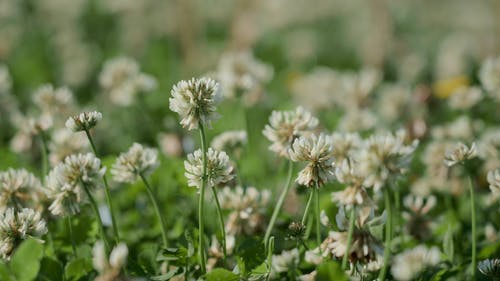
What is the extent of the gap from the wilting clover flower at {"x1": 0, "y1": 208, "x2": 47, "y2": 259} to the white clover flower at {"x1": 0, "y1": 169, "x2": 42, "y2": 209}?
0.52 ft

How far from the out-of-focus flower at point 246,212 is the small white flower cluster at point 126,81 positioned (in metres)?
0.83

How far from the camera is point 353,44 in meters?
4.94

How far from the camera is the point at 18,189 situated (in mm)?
1466

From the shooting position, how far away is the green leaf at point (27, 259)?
1.18 metres

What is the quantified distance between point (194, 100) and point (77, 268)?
0.45m

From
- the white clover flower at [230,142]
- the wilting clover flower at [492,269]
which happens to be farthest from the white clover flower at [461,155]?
the white clover flower at [230,142]

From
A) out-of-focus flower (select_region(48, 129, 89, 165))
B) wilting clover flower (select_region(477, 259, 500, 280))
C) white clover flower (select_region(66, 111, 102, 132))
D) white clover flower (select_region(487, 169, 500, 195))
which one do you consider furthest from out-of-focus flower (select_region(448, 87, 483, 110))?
white clover flower (select_region(66, 111, 102, 132))

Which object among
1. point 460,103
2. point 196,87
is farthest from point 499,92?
point 196,87

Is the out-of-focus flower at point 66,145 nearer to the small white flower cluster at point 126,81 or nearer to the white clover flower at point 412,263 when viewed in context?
the small white flower cluster at point 126,81

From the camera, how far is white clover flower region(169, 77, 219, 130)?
1246mm

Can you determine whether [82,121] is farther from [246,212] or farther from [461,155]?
[461,155]

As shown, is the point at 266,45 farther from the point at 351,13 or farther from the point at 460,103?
the point at 460,103

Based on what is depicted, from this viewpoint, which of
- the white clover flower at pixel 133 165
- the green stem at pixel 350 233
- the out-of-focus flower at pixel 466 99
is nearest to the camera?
the green stem at pixel 350 233

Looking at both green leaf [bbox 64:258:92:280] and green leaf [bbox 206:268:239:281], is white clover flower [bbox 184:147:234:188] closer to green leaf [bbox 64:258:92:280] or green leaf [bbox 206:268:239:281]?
green leaf [bbox 206:268:239:281]
